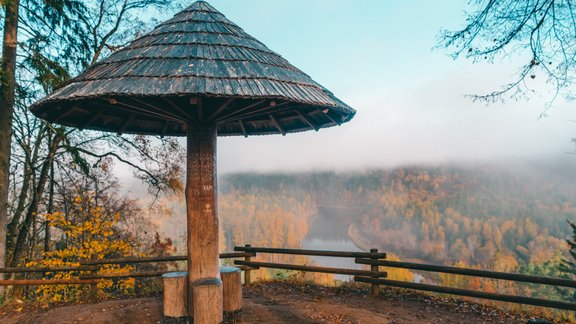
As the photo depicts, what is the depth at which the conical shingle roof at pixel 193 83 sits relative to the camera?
15.3 feet

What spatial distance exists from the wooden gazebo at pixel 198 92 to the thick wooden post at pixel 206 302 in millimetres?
300

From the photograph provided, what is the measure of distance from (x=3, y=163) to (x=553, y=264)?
2312 inches

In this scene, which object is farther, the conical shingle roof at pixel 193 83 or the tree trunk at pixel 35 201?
the tree trunk at pixel 35 201

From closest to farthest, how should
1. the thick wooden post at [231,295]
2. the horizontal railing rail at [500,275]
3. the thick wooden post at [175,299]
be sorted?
the thick wooden post at [175,299]
the thick wooden post at [231,295]
the horizontal railing rail at [500,275]

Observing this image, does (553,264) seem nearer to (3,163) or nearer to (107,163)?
(107,163)

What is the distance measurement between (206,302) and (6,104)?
280 inches

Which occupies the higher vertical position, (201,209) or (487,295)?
(201,209)

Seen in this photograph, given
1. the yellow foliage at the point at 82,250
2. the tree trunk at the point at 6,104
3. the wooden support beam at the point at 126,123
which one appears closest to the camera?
the wooden support beam at the point at 126,123

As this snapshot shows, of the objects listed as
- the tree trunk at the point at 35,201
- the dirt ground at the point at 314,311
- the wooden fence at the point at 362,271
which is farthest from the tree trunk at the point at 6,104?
the tree trunk at the point at 35,201

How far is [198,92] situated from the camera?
4426mm

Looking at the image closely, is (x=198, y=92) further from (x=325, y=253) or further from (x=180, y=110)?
(x=325, y=253)

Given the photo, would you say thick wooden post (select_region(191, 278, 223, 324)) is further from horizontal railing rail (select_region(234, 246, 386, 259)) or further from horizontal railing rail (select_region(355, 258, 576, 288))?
horizontal railing rail (select_region(355, 258, 576, 288))

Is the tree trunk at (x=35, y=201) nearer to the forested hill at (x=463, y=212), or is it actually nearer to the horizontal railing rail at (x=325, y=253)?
the horizontal railing rail at (x=325, y=253)

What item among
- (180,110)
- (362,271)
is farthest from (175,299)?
(362,271)
